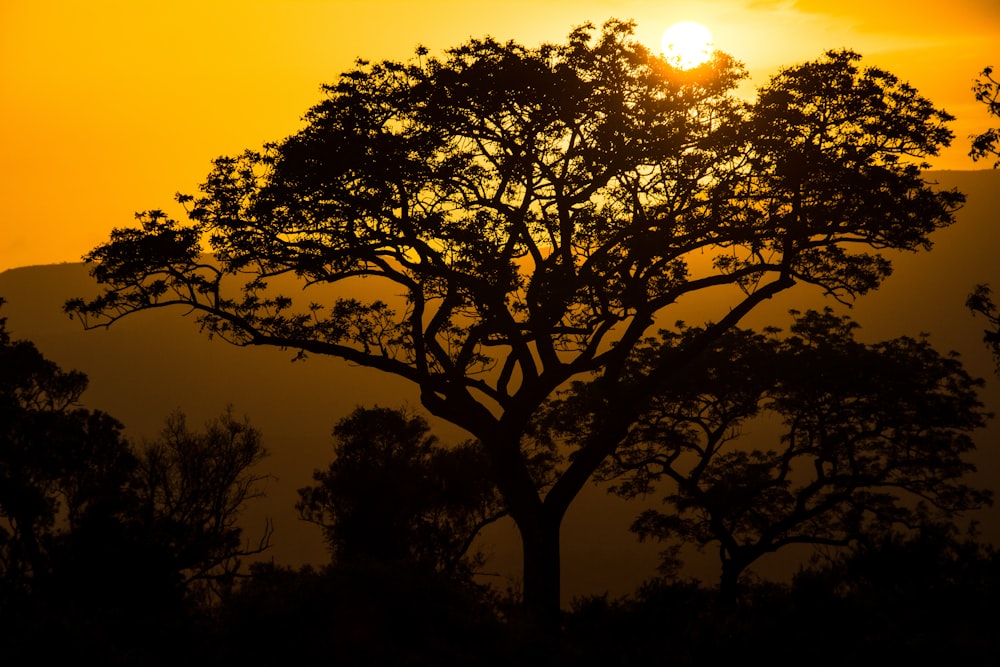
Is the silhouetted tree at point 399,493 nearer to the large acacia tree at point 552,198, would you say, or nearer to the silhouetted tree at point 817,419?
the silhouetted tree at point 817,419

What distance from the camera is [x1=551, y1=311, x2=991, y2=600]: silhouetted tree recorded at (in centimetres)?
3300

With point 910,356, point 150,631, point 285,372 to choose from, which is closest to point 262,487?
point 285,372

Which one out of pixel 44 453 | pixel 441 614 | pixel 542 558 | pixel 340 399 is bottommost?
pixel 441 614

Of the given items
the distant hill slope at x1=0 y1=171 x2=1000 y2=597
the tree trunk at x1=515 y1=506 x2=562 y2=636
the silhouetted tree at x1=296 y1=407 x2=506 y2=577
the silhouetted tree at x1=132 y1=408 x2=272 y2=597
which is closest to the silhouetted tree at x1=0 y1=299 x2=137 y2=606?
the silhouetted tree at x1=132 y1=408 x2=272 y2=597

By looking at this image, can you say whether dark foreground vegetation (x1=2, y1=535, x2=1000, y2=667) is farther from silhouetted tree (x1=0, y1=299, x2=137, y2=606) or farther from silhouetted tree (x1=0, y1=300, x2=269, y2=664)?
silhouetted tree (x1=0, y1=299, x2=137, y2=606)

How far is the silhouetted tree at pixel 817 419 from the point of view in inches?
1299

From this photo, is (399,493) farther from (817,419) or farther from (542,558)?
(542,558)

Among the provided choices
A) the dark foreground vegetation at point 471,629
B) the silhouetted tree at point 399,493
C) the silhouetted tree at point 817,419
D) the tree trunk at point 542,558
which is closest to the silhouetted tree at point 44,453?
the silhouetted tree at point 399,493

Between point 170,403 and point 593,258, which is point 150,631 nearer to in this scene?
point 593,258

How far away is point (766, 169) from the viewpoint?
22.3 meters

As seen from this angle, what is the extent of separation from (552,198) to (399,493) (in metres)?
17.2

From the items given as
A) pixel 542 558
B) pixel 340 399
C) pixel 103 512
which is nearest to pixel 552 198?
pixel 542 558

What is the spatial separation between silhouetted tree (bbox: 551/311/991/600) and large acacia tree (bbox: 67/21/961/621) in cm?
1118

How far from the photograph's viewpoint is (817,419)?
34.2m
